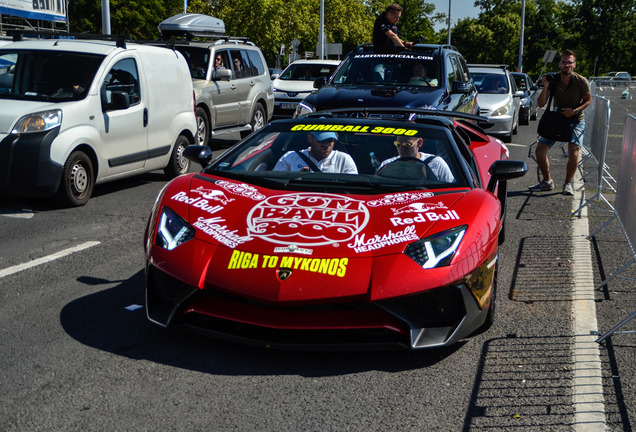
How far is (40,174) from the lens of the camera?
328 inches

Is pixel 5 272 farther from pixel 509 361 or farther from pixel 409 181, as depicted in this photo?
pixel 509 361

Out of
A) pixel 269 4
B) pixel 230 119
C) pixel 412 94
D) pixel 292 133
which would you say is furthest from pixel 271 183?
pixel 269 4

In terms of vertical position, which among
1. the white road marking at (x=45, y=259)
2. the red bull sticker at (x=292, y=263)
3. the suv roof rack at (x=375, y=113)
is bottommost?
the white road marking at (x=45, y=259)

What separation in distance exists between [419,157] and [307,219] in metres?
1.26

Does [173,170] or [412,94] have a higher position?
[412,94]

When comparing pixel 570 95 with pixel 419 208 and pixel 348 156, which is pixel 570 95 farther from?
pixel 419 208

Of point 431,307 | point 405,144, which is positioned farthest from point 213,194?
point 431,307

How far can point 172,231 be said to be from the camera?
4.56 metres

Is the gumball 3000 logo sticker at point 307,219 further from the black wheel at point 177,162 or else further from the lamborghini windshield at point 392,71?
the lamborghini windshield at point 392,71

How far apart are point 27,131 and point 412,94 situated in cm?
487

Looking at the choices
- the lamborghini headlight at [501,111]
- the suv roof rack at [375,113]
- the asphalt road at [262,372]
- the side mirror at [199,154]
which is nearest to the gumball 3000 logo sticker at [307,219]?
the asphalt road at [262,372]

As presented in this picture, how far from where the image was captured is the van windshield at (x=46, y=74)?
9094mm

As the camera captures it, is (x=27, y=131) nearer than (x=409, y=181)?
No

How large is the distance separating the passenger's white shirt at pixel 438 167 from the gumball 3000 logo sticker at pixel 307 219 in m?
0.73
